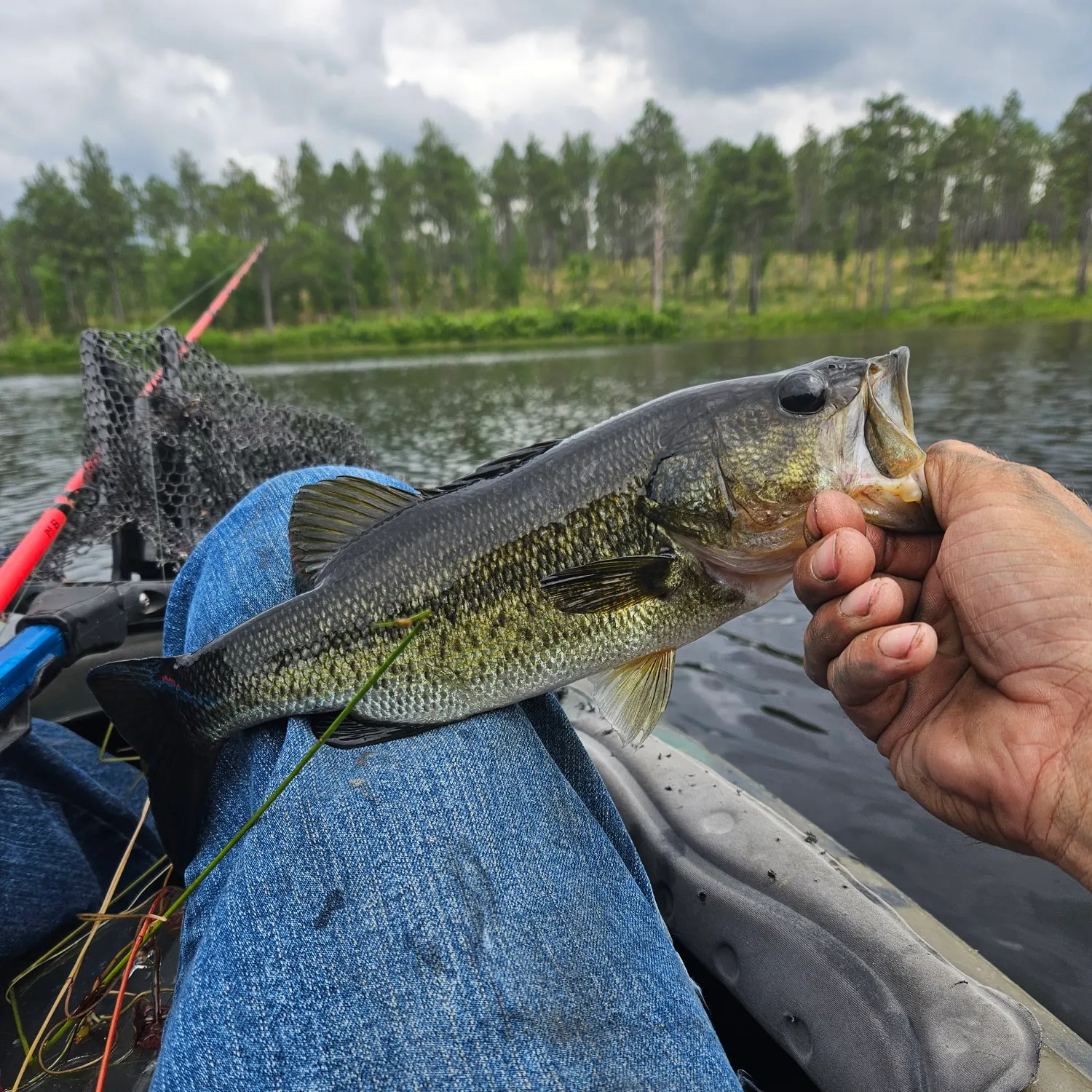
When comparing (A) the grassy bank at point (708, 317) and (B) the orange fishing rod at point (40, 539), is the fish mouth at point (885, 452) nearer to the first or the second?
(B) the orange fishing rod at point (40, 539)

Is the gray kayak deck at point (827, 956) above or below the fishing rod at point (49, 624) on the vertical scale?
below

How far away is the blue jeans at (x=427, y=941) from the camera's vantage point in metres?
1.38

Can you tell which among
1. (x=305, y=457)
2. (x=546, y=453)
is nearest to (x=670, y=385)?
(x=305, y=457)

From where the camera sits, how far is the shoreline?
172ft

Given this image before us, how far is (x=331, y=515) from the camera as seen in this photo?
7.19 feet

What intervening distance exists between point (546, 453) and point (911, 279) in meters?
77.3

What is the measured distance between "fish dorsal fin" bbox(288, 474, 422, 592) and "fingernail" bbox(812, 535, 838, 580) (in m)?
1.25

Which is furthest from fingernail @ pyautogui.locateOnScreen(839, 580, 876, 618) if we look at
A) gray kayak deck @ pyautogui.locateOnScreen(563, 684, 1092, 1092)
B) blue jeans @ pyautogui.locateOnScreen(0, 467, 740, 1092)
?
gray kayak deck @ pyautogui.locateOnScreen(563, 684, 1092, 1092)

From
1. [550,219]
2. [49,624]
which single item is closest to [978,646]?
[49,624]

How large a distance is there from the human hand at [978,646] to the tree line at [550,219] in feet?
218

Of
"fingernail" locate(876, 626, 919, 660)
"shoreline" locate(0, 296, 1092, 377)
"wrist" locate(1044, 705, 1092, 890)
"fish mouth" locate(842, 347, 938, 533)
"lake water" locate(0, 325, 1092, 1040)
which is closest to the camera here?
"wrist" locate(1044, 705, 1092, 890)

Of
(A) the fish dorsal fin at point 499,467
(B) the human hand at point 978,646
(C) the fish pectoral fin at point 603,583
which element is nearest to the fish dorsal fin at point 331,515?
(A) the fish dorsal fin at point 499,467

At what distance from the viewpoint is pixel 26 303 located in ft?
267

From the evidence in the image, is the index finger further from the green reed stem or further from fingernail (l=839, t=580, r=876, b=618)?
the green reed stem
